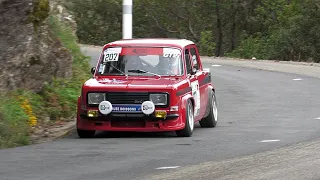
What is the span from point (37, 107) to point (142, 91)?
3.39 m

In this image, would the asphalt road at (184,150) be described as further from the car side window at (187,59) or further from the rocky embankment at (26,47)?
the rocky embankment at (26,47)

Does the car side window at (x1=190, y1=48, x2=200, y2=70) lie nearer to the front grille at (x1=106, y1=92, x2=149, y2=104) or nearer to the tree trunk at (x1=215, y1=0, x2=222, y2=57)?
the front grille at (x1=106, y1=92, x2=149, y2=104)

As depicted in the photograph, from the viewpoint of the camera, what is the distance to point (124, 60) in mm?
16281

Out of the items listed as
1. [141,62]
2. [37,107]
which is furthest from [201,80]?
[37,107]

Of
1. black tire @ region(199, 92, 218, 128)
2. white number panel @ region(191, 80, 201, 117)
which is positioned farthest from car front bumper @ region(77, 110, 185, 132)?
black tire @ region(199, 92, 218, 128)

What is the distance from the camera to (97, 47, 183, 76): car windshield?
16109 millimetres

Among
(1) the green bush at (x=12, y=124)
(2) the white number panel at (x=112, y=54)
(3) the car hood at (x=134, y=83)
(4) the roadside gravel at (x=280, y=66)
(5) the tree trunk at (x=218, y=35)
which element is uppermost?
(2) the white number panel at (x=112, y=54)

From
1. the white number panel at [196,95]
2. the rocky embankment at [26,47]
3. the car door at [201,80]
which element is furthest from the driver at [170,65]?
the rocky embankment at [26,47]

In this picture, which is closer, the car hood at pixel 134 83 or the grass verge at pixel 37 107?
the grass verge at pixel 37 107

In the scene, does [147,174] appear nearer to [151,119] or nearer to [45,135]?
[151,119]

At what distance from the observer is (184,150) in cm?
1345

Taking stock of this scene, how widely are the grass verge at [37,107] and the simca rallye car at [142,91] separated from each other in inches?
43.6

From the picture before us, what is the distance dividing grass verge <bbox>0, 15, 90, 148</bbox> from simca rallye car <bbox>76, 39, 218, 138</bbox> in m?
1.11

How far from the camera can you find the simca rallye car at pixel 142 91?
15117 millimetres
